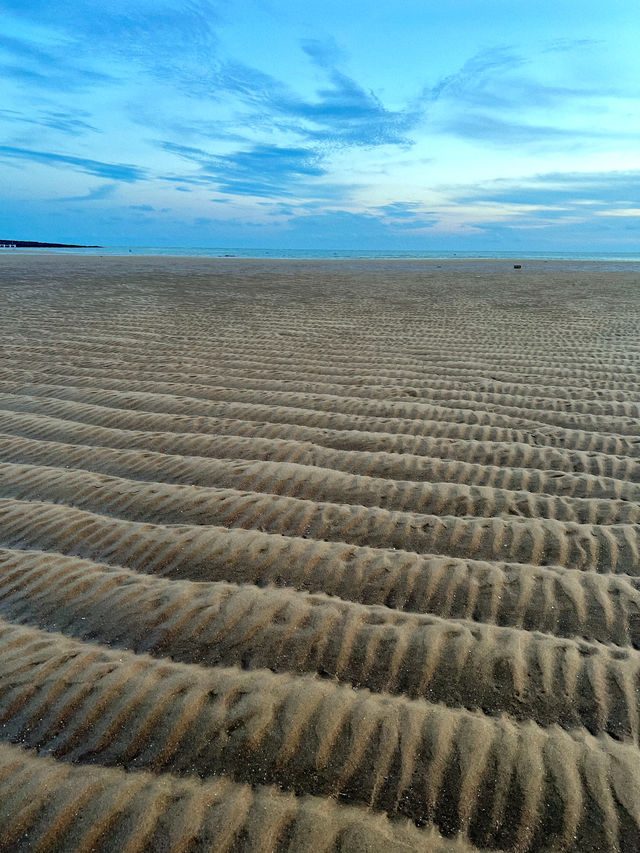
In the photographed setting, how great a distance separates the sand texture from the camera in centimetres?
209

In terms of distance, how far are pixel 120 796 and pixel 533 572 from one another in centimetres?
239

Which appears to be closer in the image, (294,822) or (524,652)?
(294,822)

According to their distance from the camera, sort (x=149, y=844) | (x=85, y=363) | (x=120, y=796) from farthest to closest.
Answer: (x=85, y=363) → (x=120, y=796) → (x=149, y=844)

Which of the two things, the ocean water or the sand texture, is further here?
the ocean water

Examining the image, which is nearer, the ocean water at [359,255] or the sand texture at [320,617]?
the sand texture at [320,617]

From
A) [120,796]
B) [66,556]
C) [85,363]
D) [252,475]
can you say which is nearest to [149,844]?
[120,796]

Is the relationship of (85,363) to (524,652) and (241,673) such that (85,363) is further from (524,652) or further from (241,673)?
(524,652)

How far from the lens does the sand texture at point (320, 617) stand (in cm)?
209

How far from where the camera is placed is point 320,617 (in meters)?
3.04

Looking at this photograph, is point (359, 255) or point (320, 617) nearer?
point (320, 617)

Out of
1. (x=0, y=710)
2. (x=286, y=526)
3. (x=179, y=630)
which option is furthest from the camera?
(x=286, y=526)

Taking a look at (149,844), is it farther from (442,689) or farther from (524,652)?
(524,652)

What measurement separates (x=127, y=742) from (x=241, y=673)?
55 centimetres

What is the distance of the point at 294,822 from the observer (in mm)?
2027
